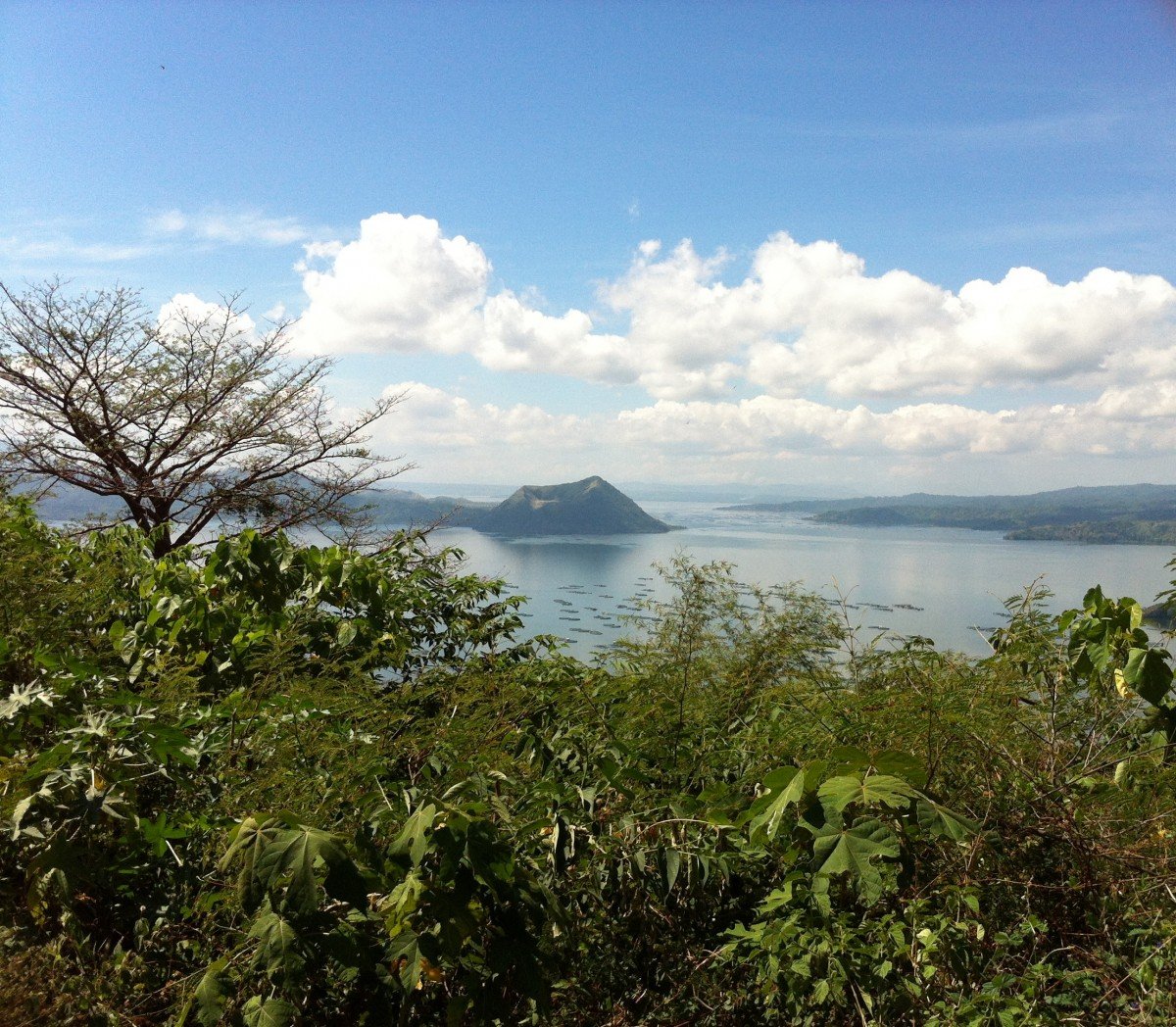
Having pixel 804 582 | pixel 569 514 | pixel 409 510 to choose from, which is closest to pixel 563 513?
pixel 569 514

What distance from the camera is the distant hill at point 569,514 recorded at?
33375mm

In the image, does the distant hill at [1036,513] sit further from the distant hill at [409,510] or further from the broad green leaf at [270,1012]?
the broad green leaf at [270,1012]

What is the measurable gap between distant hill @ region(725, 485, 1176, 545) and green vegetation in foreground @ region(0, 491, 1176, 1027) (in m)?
51.5

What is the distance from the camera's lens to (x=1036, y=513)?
213ft

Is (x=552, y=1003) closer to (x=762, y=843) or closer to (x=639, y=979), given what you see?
(x=639, y=979)

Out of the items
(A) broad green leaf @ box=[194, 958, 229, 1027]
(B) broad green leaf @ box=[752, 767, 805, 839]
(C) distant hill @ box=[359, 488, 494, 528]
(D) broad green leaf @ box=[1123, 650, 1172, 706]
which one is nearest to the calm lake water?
(D) broad green leaf @ box=[1123, 650, 1172, 706]

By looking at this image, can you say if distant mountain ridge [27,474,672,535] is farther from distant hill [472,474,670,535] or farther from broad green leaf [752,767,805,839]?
broad green leaf [752,767,805,839]

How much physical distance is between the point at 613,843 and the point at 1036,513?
74.4 m

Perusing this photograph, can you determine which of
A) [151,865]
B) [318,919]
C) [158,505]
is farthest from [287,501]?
[318,919]

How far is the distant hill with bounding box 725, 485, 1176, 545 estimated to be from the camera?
50.3m

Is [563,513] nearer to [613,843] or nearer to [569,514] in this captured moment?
[569,514]

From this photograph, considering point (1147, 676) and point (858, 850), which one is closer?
point (858, 850)

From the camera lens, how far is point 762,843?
1.50 meters

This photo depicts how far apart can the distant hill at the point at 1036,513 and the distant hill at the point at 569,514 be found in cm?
2434
